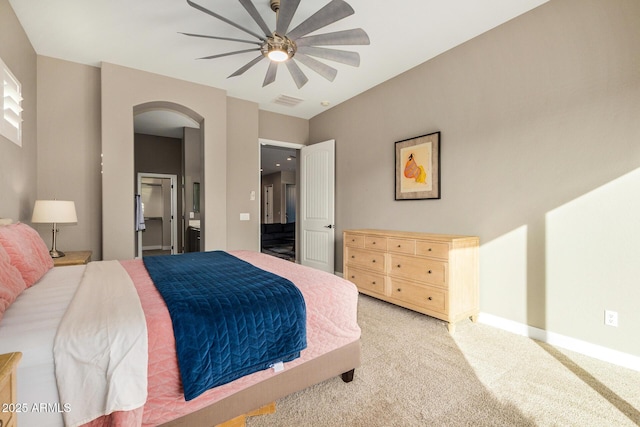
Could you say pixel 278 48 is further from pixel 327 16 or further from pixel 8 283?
pixel 8 283

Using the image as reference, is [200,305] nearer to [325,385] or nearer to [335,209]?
[325,385]

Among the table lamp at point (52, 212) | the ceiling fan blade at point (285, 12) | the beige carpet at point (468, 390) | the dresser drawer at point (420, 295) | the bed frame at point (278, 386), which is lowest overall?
the beige carpet at point (468, 390)

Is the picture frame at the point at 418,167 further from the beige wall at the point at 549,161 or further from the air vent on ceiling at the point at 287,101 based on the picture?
the air vent on ceiling at the point at 287,101

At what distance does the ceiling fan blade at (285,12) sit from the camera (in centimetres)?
201

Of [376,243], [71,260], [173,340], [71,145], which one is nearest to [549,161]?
[376,243]

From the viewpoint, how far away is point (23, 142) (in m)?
2.91

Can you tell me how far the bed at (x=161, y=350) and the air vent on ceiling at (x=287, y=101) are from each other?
3.25 metres

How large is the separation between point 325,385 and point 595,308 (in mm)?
2184

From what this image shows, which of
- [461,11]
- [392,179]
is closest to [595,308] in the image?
[392,179]

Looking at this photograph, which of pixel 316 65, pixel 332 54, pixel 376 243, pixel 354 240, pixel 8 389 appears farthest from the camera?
pixel 354 240

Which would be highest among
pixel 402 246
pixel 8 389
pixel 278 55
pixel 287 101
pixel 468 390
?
pixel 287 101

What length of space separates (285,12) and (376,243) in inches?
97.1

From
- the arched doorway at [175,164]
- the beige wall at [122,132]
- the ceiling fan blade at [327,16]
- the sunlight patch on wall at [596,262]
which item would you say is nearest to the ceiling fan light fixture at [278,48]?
the ceiling fan blade at [327,16]

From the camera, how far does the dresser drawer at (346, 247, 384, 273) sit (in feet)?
11.4
